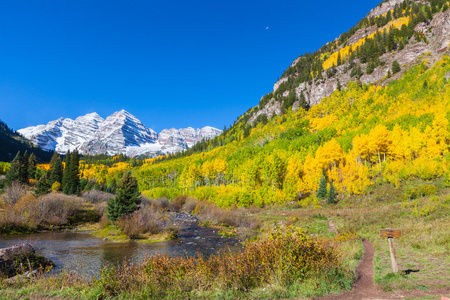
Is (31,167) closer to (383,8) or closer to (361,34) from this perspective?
(361,34)

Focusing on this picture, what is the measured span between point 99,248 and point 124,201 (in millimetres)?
9586

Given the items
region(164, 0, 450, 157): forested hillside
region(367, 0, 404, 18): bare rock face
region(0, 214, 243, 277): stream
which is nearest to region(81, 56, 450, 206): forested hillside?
region(164, 0, 450, 157): forested hillside

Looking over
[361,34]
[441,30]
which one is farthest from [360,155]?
[361,34]

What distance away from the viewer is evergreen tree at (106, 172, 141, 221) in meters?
31.2

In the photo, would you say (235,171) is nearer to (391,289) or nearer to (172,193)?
(172,193)

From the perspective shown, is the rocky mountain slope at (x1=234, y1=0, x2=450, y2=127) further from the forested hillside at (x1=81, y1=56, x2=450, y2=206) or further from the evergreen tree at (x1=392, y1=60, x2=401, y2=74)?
the forested hillside at (x1=81, y1=56, x2=450, y2=206)

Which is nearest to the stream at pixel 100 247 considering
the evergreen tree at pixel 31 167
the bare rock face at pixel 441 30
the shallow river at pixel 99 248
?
the shallow river at pixel 99 248

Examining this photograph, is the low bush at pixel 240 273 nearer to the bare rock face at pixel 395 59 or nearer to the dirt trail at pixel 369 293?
the dirt trail at pixel 369 293

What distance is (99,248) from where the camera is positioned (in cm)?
2259

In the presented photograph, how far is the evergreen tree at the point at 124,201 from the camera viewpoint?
31156mm

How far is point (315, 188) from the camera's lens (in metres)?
52.9

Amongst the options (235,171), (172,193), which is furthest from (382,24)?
(172,193)

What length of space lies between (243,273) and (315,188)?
4884cm

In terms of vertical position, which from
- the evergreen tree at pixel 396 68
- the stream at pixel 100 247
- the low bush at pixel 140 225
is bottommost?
the stream at pixel 100 247
